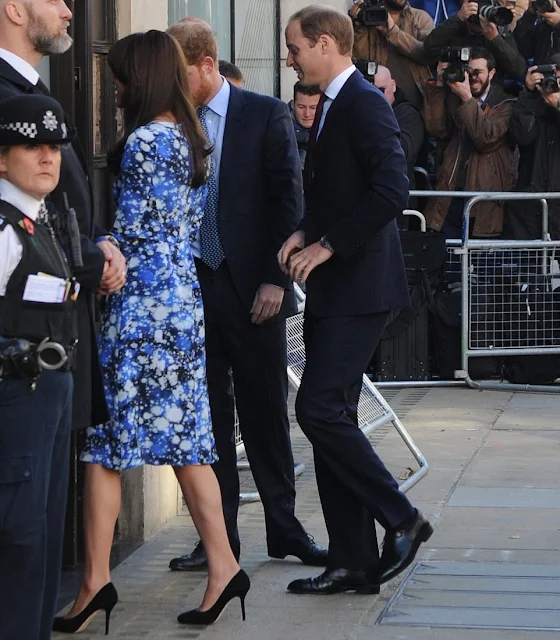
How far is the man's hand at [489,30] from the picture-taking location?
37.1 ft

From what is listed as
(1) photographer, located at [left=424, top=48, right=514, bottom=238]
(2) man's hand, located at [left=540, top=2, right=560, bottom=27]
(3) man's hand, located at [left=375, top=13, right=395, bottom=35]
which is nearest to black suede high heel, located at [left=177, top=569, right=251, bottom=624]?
(1) photographer, located at [left=424, top=48, right=514, bottom=238]

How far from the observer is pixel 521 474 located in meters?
7.25

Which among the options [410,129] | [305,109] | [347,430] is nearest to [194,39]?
[347,430]

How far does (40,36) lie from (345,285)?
143 cm

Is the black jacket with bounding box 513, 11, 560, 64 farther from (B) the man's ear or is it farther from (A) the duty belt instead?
(A) the duty belt

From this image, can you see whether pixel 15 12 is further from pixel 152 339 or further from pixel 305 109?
pixel 305 109

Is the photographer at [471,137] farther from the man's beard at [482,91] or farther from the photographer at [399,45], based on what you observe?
the photographer at [399,45]

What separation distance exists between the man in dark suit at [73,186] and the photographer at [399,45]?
779cm

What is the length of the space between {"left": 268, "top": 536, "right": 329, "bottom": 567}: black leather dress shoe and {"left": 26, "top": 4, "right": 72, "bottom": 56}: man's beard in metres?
2.25

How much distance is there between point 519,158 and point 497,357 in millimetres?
1729

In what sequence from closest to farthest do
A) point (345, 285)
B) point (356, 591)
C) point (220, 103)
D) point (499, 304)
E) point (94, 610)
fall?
point (94, 610)
point (345, 285)
point (356, 591)
point (220, 103)
point (499, 304)

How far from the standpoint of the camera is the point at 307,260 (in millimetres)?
4902

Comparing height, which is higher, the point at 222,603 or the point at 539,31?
the point at 539,31

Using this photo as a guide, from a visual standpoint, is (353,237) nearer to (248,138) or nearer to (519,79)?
(248,138)
